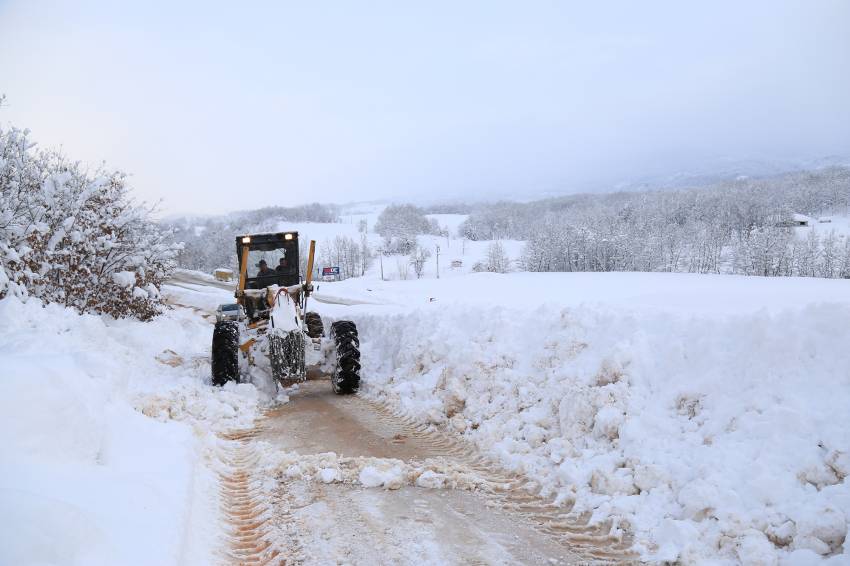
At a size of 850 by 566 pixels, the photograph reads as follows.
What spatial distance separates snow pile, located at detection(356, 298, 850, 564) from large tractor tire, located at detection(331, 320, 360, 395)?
150 cm

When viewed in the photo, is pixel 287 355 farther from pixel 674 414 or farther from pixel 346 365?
pixel 674 414

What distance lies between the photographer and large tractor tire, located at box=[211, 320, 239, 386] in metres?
9.00

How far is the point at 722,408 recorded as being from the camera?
5.05 m

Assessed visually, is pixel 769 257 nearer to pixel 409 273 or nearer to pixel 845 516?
pixel 409 273

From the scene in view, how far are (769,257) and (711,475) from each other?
2746 inches

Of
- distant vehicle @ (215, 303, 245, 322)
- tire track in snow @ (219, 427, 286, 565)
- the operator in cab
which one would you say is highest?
the operator in cab

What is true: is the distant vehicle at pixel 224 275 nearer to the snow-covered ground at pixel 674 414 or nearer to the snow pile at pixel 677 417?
the snow-covered ground at pixel 674 414

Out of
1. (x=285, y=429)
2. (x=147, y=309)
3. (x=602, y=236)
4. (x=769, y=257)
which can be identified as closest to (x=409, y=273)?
(x=602, y=236)

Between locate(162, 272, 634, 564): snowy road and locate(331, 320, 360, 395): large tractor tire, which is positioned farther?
locate(331, 320, 360, 395): large tractor tire

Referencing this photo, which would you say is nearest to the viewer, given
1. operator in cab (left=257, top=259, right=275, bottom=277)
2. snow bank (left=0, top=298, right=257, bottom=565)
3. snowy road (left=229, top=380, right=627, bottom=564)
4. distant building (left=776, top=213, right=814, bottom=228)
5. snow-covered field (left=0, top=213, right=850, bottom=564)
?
snow bank (left=0, top=298, right=257, bottom=565)

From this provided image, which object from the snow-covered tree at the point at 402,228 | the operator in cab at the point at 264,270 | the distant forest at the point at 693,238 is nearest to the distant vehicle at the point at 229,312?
the operator in cab at the point at 264,270

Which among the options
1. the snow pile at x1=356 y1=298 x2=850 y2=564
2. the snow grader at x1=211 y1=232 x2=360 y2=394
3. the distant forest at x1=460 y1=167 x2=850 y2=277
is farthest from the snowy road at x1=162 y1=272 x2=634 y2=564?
the distant forest at x1=460 y1=167 x2=850 y2=277

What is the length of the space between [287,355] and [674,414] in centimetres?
585

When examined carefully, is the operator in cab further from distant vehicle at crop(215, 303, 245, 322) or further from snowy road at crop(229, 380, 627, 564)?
snowy road at crop(229, 380, 627, 564)
